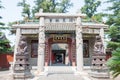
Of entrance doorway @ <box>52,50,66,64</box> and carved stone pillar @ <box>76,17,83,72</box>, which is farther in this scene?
entrance doorway @ <box>52,50,66,64</box>

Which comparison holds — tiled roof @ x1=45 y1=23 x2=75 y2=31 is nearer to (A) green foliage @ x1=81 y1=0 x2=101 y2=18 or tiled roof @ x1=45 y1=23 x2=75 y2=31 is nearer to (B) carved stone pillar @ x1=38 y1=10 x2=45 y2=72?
(B) carved stone pillar @ x1=38 y1=10 x2=45 y2=72

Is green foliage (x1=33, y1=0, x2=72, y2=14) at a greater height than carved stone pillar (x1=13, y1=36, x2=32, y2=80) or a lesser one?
greater

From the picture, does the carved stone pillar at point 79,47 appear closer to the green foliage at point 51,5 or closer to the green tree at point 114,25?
the green tree at point 114,25

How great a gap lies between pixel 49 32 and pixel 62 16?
303 cm

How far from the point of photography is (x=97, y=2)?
96.1 ft

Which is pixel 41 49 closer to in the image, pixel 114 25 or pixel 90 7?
pixel 114 25

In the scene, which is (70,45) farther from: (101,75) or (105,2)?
(101,75)

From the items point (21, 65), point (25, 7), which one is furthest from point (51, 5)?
point (21, 65)

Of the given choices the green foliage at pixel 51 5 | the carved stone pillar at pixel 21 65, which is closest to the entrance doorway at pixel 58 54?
the green foliage at pixel 51 5

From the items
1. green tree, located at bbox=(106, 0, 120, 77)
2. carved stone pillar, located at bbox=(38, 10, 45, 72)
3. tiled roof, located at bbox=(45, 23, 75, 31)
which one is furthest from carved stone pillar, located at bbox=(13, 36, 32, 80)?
green tree, located at bbox=(106, 0, 120, 77)

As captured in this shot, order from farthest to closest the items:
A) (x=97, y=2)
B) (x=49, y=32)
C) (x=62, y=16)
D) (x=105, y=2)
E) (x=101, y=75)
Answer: (x=97, y=2)
(x=105, y=2)
(x=49, y=32)
(x=62, y=16)
(x=101, y=75)

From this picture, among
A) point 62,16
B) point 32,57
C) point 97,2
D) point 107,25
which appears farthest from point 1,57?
point 97,2

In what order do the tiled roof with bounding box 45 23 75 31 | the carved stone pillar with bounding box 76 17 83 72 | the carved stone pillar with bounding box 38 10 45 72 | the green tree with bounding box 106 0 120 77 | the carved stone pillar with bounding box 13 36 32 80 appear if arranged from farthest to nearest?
1. the green tree with bounding box 106 0 120 77
2. the tiled roof with bounding box 45 23 75 31
3. the carved stone pillar with bounding box 76 17 83 72
4. the carved stone pillar with bounding box 38 10 45 72
5. the carved stone pillar with bounding box 13 36 32 80

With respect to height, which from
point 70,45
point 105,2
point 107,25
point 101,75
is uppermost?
point 105,2
